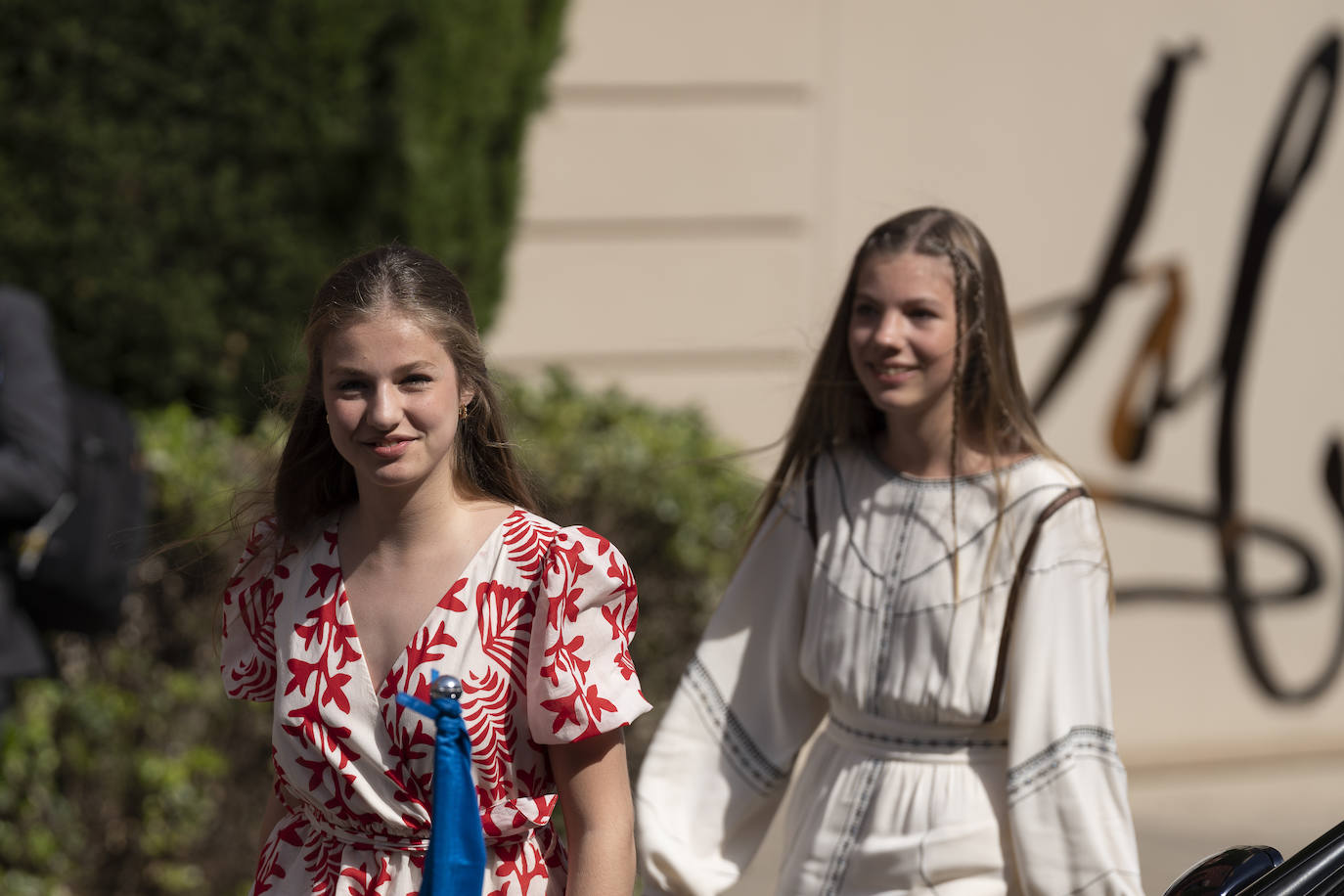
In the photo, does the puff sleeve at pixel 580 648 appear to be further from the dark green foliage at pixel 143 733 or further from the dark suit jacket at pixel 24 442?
the dark green foliage at pixel 143 733

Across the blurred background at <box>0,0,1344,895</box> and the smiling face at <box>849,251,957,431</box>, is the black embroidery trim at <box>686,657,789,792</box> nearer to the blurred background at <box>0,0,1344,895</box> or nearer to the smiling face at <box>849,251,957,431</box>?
the smiling face at <box>849,251,957,431</box>

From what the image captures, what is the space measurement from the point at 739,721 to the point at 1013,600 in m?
0.55

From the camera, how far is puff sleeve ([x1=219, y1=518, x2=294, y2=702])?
2.12 metres

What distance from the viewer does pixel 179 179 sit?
4.71 m

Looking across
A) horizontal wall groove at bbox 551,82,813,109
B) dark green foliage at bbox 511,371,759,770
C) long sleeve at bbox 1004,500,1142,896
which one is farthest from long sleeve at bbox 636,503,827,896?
horizontal wall groove at bbox 551,82,813,109

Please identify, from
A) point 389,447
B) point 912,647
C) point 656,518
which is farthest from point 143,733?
point 389,447

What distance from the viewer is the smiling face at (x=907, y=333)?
266 cm

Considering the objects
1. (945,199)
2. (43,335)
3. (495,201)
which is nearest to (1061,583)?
(43,335)

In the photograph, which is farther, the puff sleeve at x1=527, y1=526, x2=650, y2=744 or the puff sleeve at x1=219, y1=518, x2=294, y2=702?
the puff sleeve at x1=219, y1=518, x2=294, y2=702

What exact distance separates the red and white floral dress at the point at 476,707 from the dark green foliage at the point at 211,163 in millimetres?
2786

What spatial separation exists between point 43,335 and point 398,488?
227 cm

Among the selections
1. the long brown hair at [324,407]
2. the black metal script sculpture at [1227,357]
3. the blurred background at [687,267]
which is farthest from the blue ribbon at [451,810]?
the black metal script sculpture at [1227,357]

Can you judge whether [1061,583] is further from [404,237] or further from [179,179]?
[179,179]

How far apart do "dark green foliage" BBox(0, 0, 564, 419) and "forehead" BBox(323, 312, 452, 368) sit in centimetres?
278
